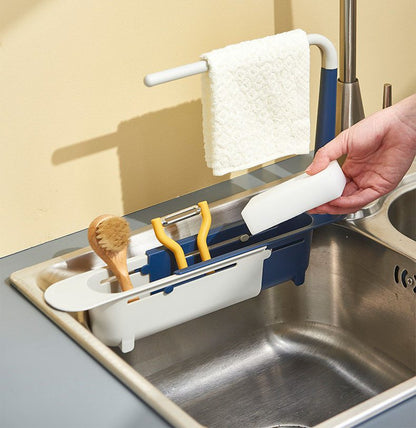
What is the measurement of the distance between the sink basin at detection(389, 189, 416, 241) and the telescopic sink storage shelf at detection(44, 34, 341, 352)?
0.14 m

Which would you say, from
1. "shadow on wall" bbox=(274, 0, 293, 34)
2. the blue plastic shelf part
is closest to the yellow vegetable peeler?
the blue plastic shelf part

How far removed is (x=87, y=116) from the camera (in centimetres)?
109

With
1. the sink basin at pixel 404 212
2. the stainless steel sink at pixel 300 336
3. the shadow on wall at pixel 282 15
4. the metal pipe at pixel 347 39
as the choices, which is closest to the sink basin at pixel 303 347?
the stainless steel sink at pixel 300 336

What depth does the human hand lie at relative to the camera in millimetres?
1005

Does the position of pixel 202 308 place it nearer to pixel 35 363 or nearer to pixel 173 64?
pixel 35 363

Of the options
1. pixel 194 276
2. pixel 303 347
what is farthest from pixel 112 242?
pixel 303 347

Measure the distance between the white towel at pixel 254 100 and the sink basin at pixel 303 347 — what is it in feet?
0.58

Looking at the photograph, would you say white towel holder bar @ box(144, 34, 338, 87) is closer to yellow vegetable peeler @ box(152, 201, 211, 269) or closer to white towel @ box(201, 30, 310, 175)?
white towel @ box(201, 30, 310, 175)

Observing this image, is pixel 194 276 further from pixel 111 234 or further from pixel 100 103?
pixel 100 103

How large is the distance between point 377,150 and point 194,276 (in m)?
0.31

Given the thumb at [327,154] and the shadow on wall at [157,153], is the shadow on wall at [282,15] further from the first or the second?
the thumb at [327,154]

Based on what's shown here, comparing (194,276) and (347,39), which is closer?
(194,276)

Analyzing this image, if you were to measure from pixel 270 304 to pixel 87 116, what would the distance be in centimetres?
40

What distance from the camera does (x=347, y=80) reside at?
1.13 meters
